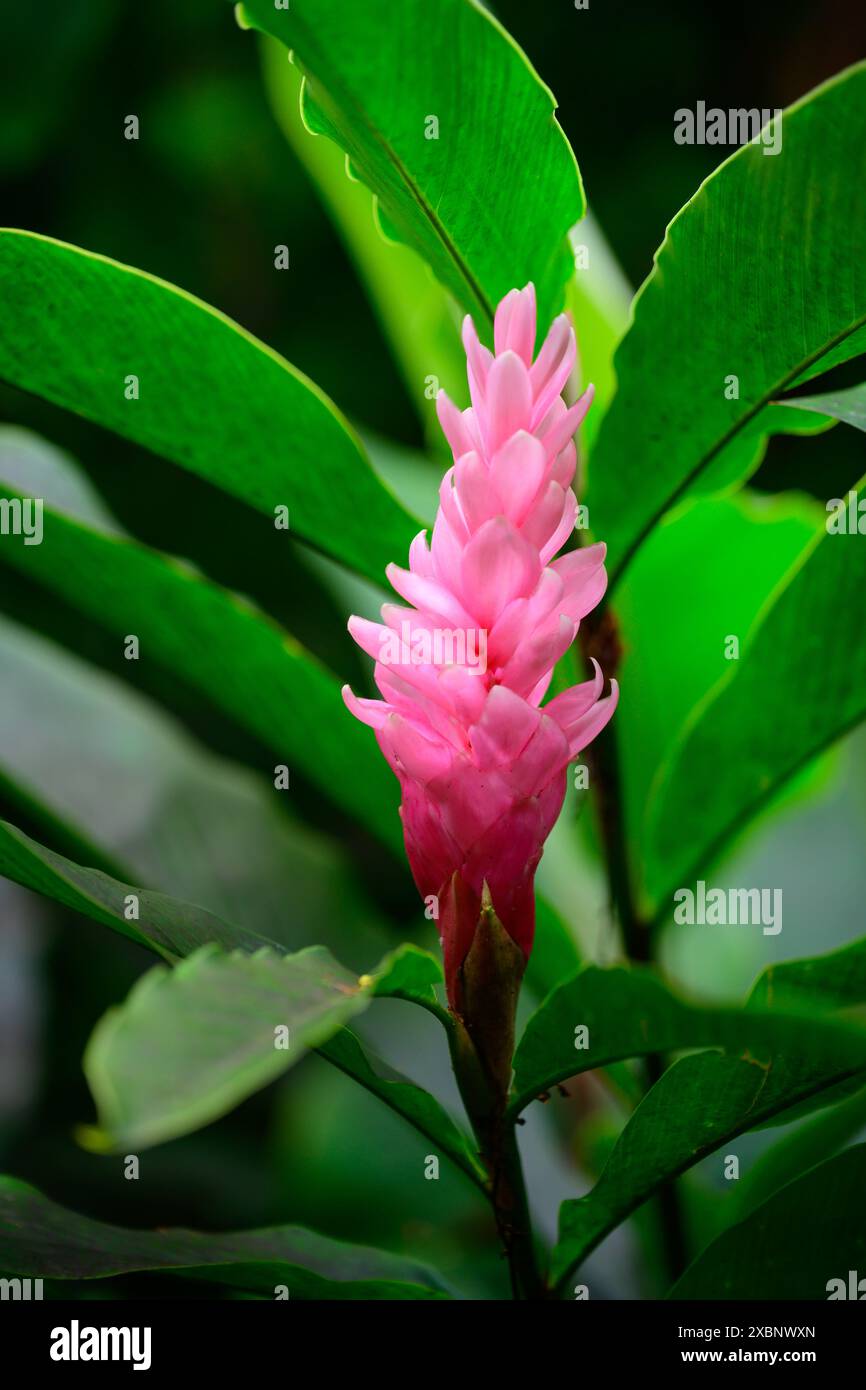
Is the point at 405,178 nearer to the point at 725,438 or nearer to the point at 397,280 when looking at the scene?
the point at 725,438

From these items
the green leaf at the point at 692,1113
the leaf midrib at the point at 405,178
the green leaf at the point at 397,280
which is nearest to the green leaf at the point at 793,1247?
the green leaf at the point at 692,1113

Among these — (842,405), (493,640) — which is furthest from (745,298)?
(493,640)

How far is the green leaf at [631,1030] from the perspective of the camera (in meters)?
0.34

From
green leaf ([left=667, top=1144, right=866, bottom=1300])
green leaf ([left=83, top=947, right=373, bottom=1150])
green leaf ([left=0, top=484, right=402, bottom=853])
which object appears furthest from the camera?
green leaf ([left=0, top=484, right=402, bottom=853])

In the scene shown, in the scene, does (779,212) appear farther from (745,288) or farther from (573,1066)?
(573,1066)

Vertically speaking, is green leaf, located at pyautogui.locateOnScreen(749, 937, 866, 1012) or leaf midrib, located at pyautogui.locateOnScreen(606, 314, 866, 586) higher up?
leaf midrib, located at pyautogui.locateOnScreen(606, 314, 866, 586)

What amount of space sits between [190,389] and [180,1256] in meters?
Result: 0.34

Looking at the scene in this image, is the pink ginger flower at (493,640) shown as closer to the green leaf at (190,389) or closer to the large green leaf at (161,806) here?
the green leaf at (190,389)

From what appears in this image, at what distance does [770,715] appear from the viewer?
582 millimetres

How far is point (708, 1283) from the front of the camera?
0.48m

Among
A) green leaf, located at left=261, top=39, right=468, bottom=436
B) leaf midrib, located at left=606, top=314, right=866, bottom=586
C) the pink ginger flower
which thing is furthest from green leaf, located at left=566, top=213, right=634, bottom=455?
the pink ginger flower

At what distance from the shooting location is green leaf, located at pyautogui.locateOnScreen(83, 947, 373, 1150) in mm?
266

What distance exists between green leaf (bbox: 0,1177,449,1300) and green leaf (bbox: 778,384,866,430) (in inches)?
14.3

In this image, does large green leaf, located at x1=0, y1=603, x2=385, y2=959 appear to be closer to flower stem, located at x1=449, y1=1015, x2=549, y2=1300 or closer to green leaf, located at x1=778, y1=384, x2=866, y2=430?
flower stem, located at x1=449, y1=1015, x2=549, y2=1300
